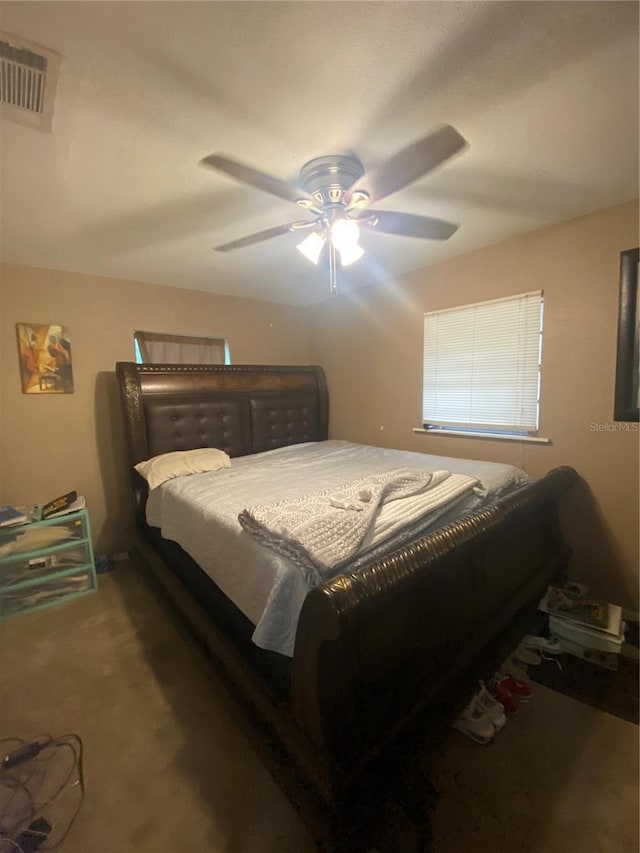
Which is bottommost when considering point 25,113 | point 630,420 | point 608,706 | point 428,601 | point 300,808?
point 608,706

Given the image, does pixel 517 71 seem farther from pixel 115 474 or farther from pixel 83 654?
pixel 115 474

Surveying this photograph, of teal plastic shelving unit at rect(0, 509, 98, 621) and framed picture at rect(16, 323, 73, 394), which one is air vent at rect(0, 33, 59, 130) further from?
teal plastic shelving unit at rect(0, 509, 98, 621)

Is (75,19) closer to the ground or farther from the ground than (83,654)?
farther from the ground

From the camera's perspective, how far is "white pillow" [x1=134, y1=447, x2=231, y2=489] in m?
2.55

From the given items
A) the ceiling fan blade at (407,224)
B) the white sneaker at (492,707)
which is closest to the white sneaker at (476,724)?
the white sneaker at (492,707)

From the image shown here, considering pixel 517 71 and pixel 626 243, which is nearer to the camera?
pixel 517 71

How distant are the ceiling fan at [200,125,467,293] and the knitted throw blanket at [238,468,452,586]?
3.72 ft

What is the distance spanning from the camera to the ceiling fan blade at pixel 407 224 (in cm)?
161

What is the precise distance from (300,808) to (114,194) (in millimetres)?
2627

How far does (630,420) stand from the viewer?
206 cm

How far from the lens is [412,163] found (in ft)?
4.05

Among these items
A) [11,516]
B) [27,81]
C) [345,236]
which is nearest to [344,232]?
[345,236]

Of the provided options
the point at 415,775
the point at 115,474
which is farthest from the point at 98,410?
the point at 415,775

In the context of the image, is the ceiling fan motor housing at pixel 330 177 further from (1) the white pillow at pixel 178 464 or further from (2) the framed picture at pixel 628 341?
(1) the white pillow at pixel 178 464
